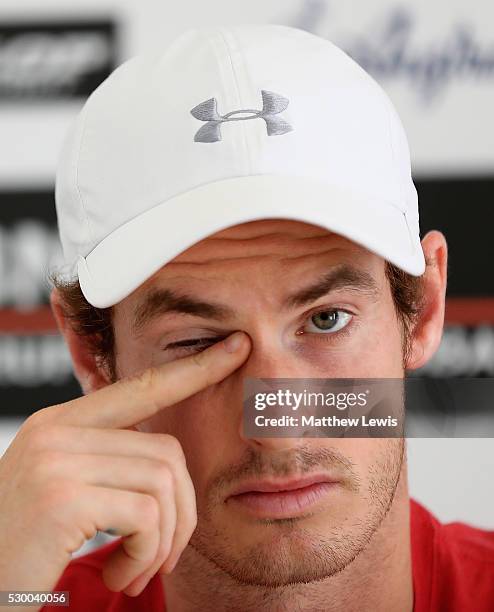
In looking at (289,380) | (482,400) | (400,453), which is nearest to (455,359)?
(482,400)

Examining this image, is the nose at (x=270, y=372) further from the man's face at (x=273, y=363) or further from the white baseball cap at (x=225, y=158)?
the white baseball cap at (x=225, y=158)

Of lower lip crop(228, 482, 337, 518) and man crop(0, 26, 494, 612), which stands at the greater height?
man crop(0, 26, 494, 612)

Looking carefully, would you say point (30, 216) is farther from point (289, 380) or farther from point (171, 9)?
point (289, 380)

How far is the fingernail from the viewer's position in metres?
Result: 0.97

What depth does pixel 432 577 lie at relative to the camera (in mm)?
1236

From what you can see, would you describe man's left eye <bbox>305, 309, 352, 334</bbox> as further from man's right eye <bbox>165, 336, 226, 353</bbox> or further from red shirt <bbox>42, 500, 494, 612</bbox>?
red shirt <bbox>42, 500, 494, 612</bbox>

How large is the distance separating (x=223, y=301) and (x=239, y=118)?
19 centimetres

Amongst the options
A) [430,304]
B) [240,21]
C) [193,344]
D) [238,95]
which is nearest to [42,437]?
[193,344]

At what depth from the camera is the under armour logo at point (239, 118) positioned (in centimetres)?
98

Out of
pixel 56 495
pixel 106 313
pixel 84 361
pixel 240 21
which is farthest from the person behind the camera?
pixel 240 21

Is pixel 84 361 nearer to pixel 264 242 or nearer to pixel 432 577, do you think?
pixel 264 242

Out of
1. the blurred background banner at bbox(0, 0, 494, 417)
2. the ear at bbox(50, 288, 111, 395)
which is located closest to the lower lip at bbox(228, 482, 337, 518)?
the ear at bbox(50, 288, 111, 395)

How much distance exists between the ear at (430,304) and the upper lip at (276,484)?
11.2 inches

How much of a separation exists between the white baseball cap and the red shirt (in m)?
0.45
